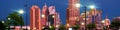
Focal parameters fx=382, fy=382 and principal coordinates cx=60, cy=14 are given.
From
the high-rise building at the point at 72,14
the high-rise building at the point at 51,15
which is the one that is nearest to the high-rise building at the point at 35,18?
the high-rise building at the point at 51,15

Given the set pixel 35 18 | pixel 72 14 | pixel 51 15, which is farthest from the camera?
pixel 51 15

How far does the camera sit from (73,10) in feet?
425

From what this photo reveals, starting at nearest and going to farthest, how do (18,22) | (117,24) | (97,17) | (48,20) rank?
1. (117,24)
2. (18,22)
3. (97,17)
4. (48,20)

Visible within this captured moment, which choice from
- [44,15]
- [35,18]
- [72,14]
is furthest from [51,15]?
[35,18]

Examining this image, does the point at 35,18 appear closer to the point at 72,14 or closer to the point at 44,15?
the point at 72,14

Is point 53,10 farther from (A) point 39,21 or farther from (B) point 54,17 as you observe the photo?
(A) point 39,21

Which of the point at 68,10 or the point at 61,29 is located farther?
the point at 68,10

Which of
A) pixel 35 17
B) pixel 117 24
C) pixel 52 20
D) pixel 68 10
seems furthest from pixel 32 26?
pixel 117 24

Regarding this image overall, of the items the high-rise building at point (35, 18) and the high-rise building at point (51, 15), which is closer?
the high-rise building at point (35, 18)

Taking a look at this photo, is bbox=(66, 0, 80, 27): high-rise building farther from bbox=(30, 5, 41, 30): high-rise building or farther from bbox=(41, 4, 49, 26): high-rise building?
bbox=(30, 5, 41, 30): high-rise building

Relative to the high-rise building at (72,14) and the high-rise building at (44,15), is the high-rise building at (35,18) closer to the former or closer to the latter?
the high-rise building at (44,15)

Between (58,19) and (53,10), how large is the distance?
4.84m

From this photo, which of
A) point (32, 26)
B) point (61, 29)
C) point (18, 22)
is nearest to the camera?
point (18, 22)

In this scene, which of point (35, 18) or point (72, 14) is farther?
point (72, 14)
